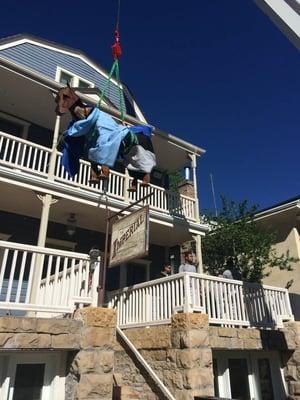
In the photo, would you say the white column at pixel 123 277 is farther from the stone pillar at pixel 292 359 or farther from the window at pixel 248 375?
the stone pillar at pixel 292 359

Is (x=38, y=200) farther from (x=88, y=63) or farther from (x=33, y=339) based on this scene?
(x=88, y=63)

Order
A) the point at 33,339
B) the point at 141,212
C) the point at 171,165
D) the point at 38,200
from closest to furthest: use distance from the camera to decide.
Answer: the point at 33,339
the point at 141,212
the point at 38,200
the point at 171,165

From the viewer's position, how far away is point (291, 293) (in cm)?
1138

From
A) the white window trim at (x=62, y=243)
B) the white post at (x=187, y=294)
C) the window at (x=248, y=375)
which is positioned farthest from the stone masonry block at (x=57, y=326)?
the white window trim at (x=62, y=243)

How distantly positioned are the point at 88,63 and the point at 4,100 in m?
4.68

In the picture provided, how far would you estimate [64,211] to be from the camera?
9656mm

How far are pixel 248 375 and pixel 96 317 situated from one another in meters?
3.96

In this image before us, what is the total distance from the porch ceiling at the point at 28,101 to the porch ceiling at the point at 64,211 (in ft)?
9.52

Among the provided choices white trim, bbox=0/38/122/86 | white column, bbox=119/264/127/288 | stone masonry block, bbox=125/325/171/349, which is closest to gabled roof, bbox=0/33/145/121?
white trim, bbox=0/38/122/86

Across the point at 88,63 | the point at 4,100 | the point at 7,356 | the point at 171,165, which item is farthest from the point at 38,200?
the point at 88,63

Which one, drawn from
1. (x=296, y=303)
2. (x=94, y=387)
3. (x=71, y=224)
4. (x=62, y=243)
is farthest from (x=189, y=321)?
(x=296, y=303)

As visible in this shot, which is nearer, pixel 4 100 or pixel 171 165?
pixel 4 100

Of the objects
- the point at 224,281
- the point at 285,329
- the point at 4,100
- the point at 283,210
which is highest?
the point at 4,100

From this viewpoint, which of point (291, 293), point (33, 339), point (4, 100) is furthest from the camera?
point (291, 293)
